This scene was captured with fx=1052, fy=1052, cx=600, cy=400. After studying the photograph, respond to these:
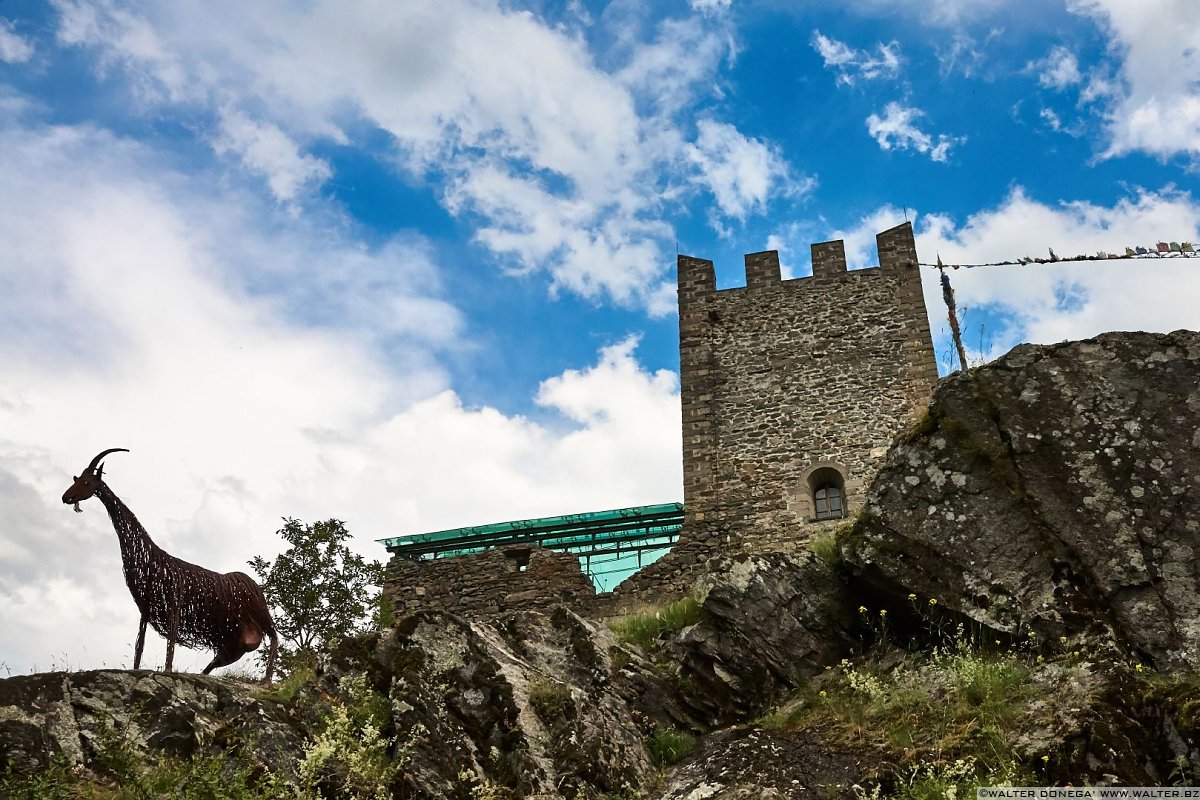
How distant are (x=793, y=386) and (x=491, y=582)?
21.5ft

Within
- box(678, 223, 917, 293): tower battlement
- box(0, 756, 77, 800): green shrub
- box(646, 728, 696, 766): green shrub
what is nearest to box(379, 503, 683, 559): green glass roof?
box(678, 223, 917, 293): tower battlement

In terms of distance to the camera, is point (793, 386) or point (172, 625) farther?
point (793, 386)

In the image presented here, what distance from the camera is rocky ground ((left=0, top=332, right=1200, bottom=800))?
24.3 feet

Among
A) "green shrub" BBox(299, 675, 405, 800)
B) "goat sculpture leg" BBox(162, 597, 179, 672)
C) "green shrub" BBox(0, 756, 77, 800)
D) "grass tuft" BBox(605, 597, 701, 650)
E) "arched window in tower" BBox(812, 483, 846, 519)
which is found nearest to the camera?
"green shrub" BBox(0, 756, 77, 800)

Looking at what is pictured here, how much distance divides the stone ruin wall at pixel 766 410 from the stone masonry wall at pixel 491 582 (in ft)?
0.08

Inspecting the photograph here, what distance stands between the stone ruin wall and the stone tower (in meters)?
0.02

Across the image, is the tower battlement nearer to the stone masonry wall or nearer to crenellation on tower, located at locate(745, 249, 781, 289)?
crenellation on tower, located at locate(745, 249, 781, 289)

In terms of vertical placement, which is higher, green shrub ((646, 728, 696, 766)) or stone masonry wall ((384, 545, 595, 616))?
stone masonry wall ((384, 545, 595, 616))

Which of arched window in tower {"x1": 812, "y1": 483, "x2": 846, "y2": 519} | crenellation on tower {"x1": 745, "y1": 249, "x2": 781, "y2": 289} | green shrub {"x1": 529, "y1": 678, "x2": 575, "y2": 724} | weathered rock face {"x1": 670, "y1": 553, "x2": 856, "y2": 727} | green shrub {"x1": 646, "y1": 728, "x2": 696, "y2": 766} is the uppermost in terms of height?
crenellation on tower {"x1": 745, "y1": 249, "x2": 781, "y2": 289}

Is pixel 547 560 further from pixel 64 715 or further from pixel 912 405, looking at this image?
pixel 64 715

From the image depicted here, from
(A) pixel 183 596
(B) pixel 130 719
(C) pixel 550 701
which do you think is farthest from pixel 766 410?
(B) pixel 130 719

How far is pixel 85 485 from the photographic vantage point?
12.9 m

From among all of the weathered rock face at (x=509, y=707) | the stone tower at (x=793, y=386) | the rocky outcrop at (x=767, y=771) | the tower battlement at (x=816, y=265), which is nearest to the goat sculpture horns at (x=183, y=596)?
the weathered rock face at (x=509, y=707)

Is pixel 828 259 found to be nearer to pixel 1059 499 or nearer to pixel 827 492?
pixel 827 492
